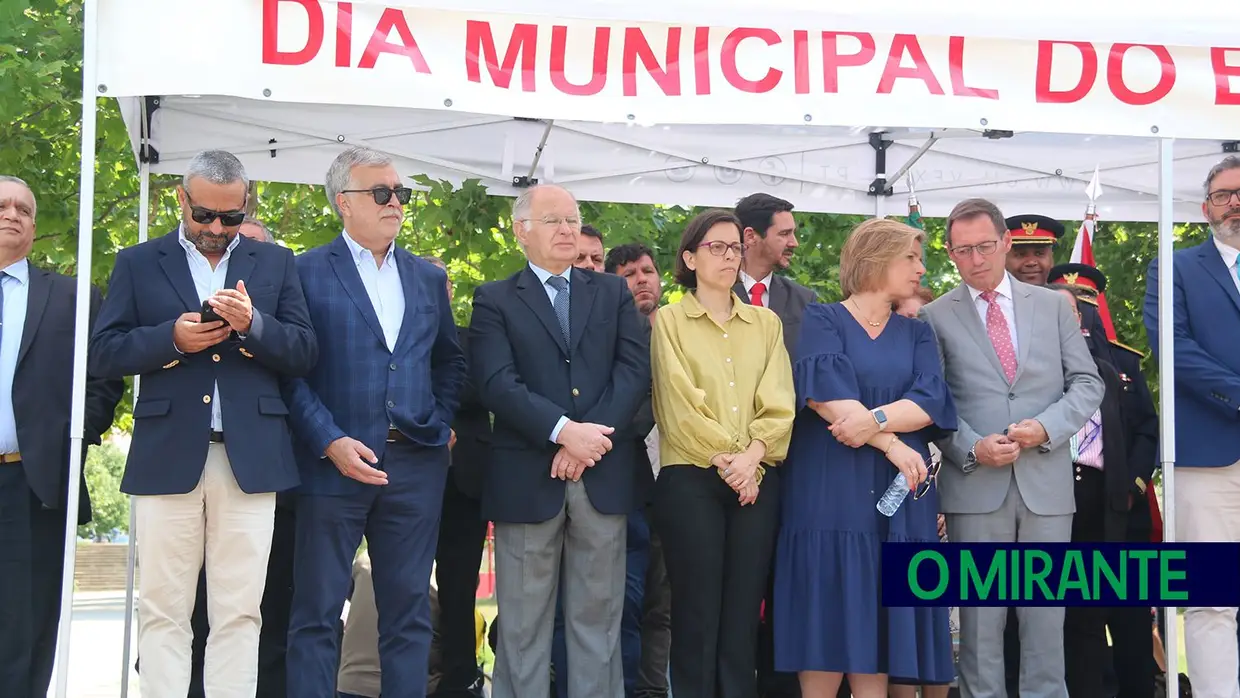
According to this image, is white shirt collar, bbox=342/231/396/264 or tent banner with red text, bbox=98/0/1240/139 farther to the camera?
white shirt collar, bbox=342/231/396/264

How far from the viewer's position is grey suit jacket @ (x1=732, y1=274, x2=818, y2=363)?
6.07 metres

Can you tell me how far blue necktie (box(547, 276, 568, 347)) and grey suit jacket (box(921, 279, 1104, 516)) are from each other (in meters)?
1.56

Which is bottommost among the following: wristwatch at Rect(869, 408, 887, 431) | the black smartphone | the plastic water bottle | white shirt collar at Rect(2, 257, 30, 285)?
the plastic water bottle

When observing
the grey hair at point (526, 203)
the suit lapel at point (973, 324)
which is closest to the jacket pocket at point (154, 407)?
the grey hair at point (526, 203)

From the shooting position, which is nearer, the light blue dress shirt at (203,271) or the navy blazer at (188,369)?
the navy blazer at (188,369)

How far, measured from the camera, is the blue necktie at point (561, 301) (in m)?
5.32

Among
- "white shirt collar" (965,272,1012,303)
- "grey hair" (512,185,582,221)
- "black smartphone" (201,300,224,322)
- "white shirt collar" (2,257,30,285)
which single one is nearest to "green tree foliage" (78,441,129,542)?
"white shirt collar" (2,257,30,285)

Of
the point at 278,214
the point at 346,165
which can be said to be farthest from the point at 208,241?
the point at 278,214

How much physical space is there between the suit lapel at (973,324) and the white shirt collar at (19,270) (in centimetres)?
379

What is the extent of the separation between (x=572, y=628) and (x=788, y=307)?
1913 mm

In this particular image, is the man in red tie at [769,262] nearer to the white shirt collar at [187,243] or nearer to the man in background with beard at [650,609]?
the man in background with beard at [650,609]

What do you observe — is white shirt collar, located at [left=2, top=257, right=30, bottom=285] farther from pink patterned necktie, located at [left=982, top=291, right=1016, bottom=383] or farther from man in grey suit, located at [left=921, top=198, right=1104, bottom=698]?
pink patterned necktie, located at [left=982, top=291, right=1016, bottom=383]

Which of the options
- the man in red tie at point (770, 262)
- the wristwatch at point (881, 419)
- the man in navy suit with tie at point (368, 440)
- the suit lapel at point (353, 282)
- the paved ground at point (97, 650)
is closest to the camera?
the man in navy suit with tie at point (368, 440)

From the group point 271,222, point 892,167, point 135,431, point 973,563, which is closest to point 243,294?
point 135,431
